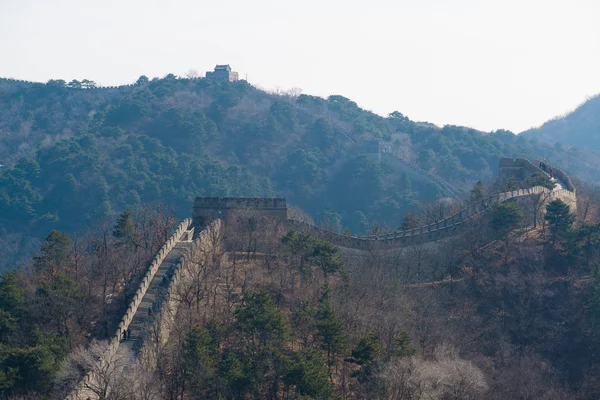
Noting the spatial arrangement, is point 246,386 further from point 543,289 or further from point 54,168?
point 54,168

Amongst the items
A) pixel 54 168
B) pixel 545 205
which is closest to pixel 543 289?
pixel 545 205

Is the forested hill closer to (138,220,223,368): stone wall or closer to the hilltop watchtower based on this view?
the hilltop watchtower

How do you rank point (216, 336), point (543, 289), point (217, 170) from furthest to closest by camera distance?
point (217, 170), point (543, 289), point (216, 336)

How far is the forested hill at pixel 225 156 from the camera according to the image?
79500 mm

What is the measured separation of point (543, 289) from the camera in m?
34.2

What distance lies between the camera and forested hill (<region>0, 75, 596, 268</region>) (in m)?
79.5

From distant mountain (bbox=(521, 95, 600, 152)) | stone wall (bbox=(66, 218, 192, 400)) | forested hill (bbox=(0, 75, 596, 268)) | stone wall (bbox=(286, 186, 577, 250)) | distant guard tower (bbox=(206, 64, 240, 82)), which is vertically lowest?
stone wall (bbox=(66, 218, 192, 400))

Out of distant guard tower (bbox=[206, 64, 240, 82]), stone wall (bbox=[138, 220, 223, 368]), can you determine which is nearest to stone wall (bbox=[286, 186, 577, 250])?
stone wall (bbox=[138, 220, 223, 368])

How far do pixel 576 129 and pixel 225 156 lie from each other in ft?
208

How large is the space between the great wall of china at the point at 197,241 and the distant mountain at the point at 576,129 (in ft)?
269

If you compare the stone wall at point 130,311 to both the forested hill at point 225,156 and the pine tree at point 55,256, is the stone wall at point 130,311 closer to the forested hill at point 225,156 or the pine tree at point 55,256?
the pine tree at point 55,256

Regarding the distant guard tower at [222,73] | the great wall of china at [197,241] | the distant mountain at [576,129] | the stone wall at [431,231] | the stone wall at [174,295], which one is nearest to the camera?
the stone wall at [174,295]

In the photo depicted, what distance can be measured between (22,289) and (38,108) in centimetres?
9426

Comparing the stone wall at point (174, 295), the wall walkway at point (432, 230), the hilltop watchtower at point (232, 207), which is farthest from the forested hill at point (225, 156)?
the stone wall at point (174, 295)
